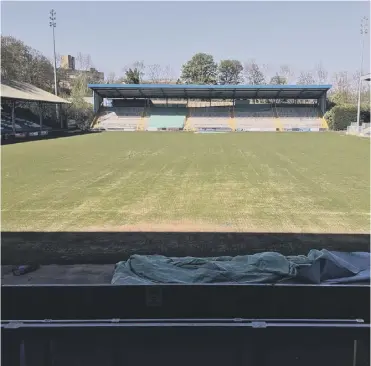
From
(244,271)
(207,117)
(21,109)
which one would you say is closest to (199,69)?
(207,117)

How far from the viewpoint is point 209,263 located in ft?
17.6

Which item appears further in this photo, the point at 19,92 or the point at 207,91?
the point at 207,91

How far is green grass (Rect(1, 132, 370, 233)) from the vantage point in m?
9.45

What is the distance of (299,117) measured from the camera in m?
66.3

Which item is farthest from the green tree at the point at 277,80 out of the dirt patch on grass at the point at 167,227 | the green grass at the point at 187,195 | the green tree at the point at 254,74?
the dirt patch on grass at the point at 167,227

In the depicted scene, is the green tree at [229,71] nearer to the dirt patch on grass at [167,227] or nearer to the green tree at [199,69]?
the green tree at [199,69]

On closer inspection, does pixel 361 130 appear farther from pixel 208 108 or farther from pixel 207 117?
pixel 208 108

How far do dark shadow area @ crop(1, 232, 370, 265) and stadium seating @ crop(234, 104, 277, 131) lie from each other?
56575mm

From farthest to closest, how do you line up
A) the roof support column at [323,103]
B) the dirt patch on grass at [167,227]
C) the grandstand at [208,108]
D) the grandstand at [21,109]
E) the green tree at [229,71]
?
1. the green tree at [229,71]
2. the roof support column at [323,103]
3. the grandstand at [208,108]
4. the grandstand at [21,109]
5. the dirt patch on grass at [167,227]

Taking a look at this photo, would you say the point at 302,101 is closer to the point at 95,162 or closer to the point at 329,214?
the point at 95,162

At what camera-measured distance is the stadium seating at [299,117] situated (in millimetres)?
63600

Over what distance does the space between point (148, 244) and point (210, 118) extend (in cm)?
6100
